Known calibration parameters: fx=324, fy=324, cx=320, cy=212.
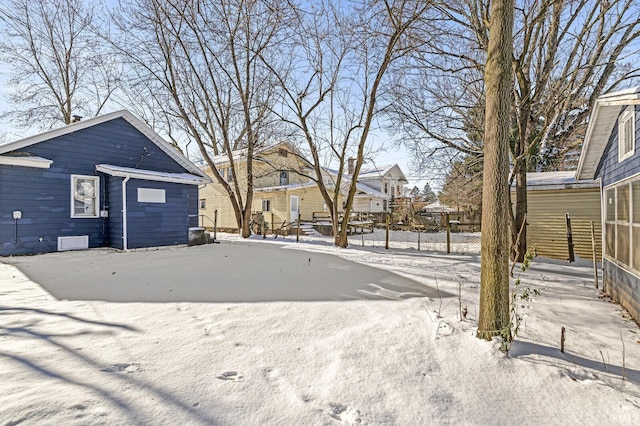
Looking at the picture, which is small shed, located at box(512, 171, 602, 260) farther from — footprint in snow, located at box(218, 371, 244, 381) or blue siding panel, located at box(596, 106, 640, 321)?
footprint in snow, located at box(218, 371, 244, 381)

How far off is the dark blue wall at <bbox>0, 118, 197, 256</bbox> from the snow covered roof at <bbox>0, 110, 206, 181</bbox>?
0.13 m

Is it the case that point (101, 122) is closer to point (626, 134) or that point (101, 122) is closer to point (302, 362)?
point (302, 362)

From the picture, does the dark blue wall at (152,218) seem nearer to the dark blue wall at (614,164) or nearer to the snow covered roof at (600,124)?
the snow covered roof at (600,124)

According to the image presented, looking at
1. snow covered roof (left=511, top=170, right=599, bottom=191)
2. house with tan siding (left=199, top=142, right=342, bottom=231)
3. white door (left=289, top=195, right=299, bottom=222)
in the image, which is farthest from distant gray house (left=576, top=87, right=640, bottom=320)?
white door (left=289, top=195, right=299, bottom=222)

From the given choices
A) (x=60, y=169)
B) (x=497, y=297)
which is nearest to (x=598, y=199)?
(x=497, y=297)

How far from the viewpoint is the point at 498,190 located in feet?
10.6

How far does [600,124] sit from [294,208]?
52.1 ft

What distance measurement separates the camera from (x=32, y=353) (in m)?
2.76

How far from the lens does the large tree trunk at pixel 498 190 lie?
10.5ft

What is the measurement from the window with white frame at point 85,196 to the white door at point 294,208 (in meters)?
11.1

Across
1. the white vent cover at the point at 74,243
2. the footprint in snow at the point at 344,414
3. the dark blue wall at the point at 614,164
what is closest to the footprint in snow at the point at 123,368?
the footprint in snow at the point at 344,414

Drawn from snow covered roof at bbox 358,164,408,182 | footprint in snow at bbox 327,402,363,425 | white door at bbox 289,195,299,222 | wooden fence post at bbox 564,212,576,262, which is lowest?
footprint in snow at bbox 327,402,363,425

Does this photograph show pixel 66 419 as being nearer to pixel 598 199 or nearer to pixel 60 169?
pixel 60 169

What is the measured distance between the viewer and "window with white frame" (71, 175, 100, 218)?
31.6ft
